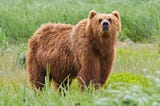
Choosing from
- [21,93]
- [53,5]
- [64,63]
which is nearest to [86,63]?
[64,63]

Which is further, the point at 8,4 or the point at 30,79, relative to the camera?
the point at 8,4

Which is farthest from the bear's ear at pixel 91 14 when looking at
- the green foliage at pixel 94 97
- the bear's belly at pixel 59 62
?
the green foliage at pixel 94 97

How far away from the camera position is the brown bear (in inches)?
337

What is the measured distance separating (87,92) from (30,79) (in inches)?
119

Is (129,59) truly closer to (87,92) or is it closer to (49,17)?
(49,17)

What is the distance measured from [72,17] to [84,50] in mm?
6593

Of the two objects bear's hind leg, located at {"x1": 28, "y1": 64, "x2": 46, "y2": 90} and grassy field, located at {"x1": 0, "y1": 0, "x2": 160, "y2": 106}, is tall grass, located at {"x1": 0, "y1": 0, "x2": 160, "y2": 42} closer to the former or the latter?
grassy field, located at {"x1": 0, "y1": 0, "x2": 160, "y2": 106}

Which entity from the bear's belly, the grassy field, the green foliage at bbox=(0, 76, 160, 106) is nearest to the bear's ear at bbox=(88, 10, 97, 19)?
the bear's belly

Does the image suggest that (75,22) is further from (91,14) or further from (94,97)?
(94,97)

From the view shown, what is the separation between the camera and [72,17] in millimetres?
15172

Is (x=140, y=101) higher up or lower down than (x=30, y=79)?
higher up

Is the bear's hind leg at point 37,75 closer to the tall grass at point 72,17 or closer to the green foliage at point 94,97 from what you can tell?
the green foliage at point 94,97

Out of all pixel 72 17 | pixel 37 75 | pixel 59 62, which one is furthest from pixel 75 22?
pixel 59 62

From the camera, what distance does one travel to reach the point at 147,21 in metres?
14.9
